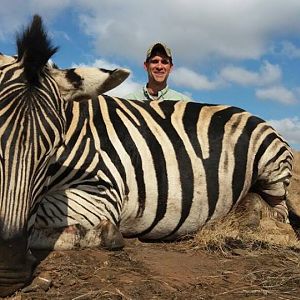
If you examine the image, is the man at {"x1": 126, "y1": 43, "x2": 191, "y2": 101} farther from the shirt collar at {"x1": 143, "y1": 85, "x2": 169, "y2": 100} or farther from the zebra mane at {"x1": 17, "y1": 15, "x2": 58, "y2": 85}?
the zebra mane at {"x1": 17, "y1": 15, "x2": 58, "y2": 85}

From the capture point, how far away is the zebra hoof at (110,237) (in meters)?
3.55

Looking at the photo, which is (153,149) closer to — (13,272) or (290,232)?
(290,232)

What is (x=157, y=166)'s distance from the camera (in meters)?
4.20

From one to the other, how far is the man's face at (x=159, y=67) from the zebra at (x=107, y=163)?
1.86 meters

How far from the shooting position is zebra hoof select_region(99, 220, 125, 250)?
3553 mm

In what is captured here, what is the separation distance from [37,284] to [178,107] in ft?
8.08

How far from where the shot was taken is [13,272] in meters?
2.44

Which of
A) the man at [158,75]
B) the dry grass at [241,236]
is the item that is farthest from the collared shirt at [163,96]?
the dry grass at [241,236]

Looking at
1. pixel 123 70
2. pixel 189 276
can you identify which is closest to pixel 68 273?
pixel 189 276

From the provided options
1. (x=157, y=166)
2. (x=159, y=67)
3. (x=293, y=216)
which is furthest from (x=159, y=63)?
(x=157, y=166)

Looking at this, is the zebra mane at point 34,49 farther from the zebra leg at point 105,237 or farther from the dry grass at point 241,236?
the dry grass at point 241,236

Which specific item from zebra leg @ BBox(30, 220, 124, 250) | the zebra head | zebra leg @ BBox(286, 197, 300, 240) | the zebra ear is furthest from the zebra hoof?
zebra leg @ BBox(286, 197, 300, 240)

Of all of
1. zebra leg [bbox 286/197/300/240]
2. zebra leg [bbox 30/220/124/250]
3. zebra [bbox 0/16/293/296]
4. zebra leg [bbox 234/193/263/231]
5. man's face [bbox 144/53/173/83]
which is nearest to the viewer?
zebra [bbox 0/16/293/296]

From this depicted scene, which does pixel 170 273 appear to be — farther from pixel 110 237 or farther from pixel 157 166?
pixel 157 166
